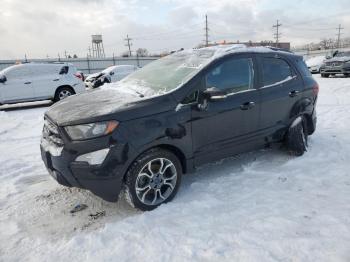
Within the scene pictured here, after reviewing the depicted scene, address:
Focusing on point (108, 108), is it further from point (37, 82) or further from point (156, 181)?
point (37, 82)

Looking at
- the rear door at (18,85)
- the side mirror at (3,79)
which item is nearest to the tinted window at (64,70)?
the rear door at (18,85)

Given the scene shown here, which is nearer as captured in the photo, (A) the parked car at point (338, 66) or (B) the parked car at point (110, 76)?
(B) the parked car at point (110, 76)

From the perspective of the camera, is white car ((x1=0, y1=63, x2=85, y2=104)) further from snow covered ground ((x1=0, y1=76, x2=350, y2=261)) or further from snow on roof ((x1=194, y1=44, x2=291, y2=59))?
snow on roof ((x1=194, y1=44, x2=291, y2=59))

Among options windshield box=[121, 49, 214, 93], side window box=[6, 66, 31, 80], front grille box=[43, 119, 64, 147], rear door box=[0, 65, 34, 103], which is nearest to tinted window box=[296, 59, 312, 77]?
windshield box=[121, 49, 214, 93]

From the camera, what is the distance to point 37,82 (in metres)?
12.0

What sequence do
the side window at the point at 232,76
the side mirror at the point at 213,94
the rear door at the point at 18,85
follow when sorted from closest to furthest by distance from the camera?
the side mirror at the point at 213,94, the side window at the point at 232,76, the rear door at the point at 18,85

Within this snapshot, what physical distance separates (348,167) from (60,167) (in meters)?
3.78

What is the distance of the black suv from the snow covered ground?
0.35m

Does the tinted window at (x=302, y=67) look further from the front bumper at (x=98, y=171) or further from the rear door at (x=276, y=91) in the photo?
the front bumper at (x=98, y=171)

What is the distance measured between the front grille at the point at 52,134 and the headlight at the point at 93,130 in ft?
0.68

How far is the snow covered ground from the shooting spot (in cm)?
289

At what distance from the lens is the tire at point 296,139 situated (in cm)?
509

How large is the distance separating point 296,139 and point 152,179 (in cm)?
259

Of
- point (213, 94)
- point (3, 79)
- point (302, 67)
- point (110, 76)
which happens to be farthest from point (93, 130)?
point (110, 76)
